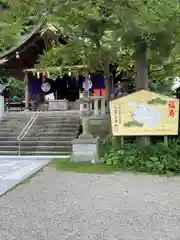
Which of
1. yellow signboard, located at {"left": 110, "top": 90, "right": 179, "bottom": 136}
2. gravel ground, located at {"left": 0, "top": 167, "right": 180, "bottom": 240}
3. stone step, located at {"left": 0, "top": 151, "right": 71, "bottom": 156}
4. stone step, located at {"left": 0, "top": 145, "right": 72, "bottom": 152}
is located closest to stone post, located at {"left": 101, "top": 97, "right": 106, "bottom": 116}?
stone step, located at {"left": 0, "top": 145, "right": 72, "bottom": 152}

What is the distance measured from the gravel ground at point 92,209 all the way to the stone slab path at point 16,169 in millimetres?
278

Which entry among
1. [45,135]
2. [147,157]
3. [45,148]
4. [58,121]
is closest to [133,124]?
[147,157]

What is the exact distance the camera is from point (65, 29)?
9.08 metres

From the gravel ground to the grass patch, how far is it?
96 cm

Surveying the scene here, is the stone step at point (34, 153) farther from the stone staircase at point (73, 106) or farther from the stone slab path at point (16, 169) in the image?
the stone staircase at point (73, 106)

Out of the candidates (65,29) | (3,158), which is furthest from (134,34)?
(3,158)

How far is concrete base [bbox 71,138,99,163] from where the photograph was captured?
32.3ft

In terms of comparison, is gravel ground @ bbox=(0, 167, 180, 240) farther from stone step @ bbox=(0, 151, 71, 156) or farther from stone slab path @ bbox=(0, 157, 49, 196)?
stone step @ bbox=(0, 151, 71, 156)

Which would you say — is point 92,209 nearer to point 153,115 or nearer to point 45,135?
point 153,115

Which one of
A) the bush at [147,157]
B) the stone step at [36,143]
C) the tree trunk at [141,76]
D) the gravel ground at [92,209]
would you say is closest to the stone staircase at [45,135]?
the stone step at [36,143]

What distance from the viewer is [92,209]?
17.4 ft

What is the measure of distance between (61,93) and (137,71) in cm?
1050

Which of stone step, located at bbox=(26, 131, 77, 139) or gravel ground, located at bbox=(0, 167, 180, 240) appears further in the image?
stone step, located at bbox=(26, 131, 77, 139)

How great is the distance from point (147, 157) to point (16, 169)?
347 cm
